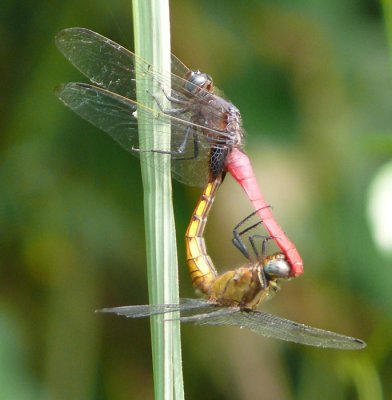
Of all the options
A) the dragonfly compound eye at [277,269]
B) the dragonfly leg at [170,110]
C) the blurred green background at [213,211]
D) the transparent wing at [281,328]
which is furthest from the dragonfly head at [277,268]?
the blurred green background at [213,211]

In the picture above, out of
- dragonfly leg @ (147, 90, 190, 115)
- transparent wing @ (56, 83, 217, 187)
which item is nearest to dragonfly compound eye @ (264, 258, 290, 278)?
transparent wing @ (56, 83, 217, 187)

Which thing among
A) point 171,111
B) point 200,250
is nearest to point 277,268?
point 200,250

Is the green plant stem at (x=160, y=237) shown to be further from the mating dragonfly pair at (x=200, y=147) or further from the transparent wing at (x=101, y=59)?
the transparent wing at (x=101, y=59)

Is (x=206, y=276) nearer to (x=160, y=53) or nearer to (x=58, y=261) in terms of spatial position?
(x=160, y=53)

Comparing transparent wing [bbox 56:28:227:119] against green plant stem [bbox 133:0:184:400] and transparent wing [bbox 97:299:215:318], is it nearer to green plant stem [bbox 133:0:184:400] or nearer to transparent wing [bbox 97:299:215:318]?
green plant stem [bbox 133:0:184:400]

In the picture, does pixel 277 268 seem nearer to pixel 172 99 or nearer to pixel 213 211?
pixel 172 99

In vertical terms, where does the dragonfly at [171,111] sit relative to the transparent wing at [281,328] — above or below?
above

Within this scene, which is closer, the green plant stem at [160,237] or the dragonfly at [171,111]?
the green plant stem at [160,237]

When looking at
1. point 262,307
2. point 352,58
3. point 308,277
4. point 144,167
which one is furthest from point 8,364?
point 352,58
